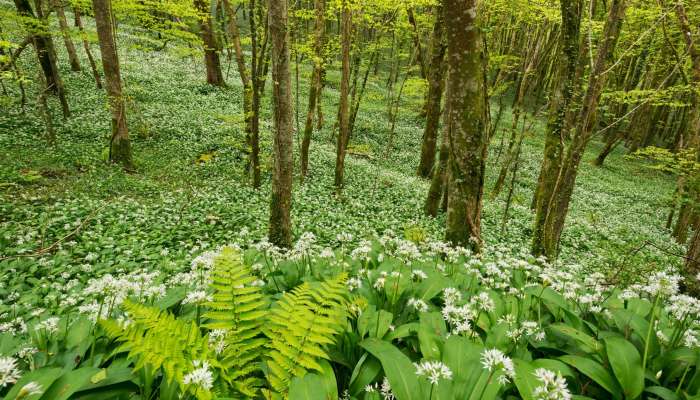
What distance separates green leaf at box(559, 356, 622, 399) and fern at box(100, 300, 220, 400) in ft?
7.20

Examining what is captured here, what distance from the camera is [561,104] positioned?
6.85 meters

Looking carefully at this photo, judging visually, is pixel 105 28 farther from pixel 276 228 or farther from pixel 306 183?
pixel 276 228

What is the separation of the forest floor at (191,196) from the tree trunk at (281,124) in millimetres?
955

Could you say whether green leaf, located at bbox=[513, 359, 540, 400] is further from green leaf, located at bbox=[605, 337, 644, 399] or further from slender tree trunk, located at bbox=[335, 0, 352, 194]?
slender tree trunk, located at bbox=[335, 0, 352, 194]

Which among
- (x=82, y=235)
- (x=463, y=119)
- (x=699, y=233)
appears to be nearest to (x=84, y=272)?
(x=82, y=235)

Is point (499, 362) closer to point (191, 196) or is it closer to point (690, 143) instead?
point (191, 196)

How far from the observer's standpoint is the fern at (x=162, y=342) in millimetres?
1917

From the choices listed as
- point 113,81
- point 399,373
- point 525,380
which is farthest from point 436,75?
point 399,373

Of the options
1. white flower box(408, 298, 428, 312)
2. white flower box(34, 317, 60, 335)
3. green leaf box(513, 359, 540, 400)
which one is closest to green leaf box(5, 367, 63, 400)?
white flower box(34, 317, 60, 335)

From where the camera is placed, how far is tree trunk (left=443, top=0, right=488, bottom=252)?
5.00 m

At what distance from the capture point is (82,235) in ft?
24.3

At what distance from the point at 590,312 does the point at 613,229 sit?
548 inches

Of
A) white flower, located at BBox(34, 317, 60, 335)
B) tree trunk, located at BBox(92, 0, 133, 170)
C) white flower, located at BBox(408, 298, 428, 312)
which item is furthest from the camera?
tree trunk, located at BBox(92, 0, 133, 170)

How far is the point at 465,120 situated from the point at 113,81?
34.1 feet
